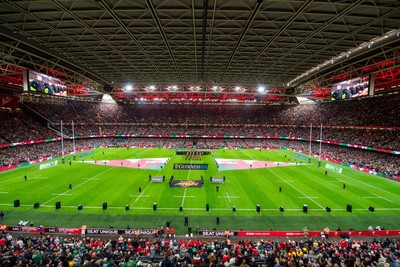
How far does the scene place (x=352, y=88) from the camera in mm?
32094

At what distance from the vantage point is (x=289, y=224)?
20453 millimetres

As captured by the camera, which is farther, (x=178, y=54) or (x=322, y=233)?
(x=178, y=54)

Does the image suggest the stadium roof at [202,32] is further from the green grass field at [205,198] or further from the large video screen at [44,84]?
the green grass field at [205,198]

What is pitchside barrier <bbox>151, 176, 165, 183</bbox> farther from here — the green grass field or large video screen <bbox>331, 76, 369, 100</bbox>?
large video screen <bbox>331, 76, 369, 100</bbox>

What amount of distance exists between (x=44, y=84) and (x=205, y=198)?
27.0m

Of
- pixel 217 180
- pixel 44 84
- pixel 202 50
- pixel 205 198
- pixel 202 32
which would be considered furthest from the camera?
pixel 217 180

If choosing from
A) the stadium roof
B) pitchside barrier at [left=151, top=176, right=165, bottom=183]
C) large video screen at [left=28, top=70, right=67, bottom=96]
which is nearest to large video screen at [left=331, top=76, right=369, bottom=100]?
the stadium roof

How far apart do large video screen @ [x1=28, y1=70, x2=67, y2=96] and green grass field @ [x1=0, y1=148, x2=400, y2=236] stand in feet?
44.7

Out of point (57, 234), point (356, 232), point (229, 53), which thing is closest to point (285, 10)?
point (229, 53)

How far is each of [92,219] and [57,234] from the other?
314 cm

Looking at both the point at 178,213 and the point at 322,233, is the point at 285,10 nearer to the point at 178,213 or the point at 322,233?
the point at 322,233

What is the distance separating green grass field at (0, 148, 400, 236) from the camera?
2105 cm

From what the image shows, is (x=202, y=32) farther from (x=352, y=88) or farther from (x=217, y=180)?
(x=352, y=88)

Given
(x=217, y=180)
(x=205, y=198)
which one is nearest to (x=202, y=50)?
(x=217, y=180)
